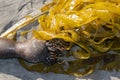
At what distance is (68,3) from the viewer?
2.04m

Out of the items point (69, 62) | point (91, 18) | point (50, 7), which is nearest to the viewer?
point (91, 18)

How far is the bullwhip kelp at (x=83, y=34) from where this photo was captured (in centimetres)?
189

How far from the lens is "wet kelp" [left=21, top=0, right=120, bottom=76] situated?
6.21ft

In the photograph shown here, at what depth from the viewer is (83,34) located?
1.92 m

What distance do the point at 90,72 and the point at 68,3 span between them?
40cm

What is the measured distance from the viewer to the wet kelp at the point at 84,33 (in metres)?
1.89

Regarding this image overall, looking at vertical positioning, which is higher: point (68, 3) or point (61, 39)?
point (68, 3)

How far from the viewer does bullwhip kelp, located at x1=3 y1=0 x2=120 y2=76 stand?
1.89 m

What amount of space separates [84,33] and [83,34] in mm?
13

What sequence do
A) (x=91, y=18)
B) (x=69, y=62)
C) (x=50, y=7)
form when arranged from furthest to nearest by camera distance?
(x=50, y=7), (x=69, y=62), (x=91, y=18)

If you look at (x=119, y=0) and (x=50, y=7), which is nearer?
(x=119, y=0)

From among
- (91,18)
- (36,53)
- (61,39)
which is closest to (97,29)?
(91,18)

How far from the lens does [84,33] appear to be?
1908 mm

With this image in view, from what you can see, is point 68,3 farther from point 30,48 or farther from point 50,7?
point 30,48
